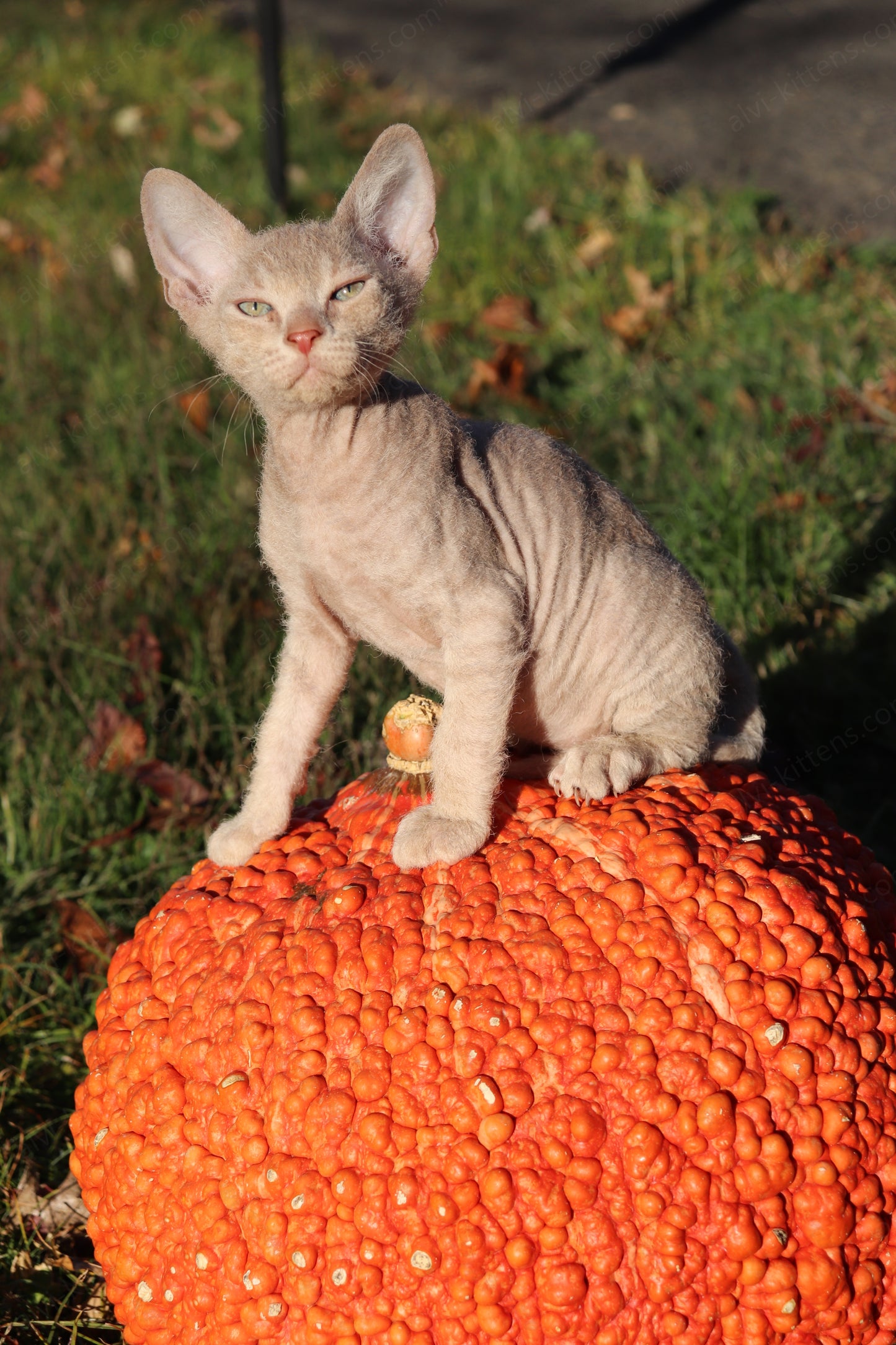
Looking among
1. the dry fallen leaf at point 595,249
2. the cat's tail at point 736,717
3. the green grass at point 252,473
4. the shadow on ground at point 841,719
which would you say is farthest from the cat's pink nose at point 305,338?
the dry fallen leaf at point 595,249

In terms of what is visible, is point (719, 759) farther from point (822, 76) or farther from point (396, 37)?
point (396, 37)

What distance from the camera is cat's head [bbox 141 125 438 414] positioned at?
2336 mm

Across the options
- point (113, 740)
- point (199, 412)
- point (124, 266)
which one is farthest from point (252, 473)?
point (124, 266)

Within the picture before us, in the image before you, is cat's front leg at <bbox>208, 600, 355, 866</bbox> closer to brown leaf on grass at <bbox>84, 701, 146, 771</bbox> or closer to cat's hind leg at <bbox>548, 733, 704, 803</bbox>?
cat's hind leg at <bbox>548, 733, 704, 803</bbox>

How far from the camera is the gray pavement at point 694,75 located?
761 cm

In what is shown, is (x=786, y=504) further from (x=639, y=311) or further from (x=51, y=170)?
(x=51, y=170)

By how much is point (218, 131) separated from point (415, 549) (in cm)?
675

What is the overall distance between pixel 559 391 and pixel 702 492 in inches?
55.4

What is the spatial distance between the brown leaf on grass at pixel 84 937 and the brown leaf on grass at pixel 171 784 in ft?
1.33

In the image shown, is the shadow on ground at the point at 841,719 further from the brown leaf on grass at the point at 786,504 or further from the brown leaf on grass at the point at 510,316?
the brown leaf on grass at the point at 510,316

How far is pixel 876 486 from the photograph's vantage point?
476 cm

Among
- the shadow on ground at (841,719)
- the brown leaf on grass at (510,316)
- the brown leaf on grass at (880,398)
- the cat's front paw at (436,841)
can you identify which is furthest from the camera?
the brown leaf on grass at (510,316)

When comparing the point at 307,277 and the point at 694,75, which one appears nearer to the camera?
the point at 307,277

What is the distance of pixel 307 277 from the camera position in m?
2.37
